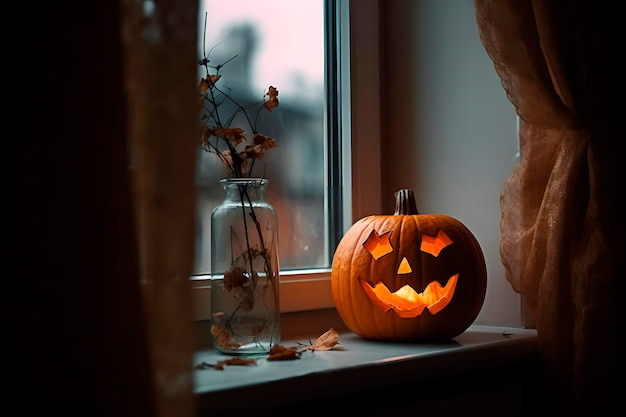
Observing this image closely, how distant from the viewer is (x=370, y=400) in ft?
3.64

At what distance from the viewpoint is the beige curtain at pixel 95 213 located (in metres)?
0.57

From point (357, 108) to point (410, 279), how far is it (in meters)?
0.50

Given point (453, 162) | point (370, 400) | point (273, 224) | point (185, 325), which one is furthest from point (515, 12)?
point (185, 325)

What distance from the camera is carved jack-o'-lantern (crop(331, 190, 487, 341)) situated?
1235mm

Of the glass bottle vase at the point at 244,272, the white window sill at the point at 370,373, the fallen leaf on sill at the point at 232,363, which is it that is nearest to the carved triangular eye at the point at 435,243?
the white window sill at the point at 370,373

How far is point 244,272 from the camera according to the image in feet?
3.80

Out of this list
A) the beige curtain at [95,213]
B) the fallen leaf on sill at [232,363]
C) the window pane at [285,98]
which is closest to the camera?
the beige curtain at [95,213]

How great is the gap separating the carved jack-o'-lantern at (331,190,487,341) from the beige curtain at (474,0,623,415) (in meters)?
0.14

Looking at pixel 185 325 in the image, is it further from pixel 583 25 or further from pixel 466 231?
pixel 583 25

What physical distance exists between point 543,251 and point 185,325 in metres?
0.84

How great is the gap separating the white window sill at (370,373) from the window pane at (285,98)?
0.78ft

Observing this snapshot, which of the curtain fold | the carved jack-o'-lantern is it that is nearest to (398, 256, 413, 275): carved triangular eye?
the carved jack-o'-lantern

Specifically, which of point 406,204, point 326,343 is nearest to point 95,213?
point 326,343

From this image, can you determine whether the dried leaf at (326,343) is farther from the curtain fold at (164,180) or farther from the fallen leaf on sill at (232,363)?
the curtain fold at (164,180)
